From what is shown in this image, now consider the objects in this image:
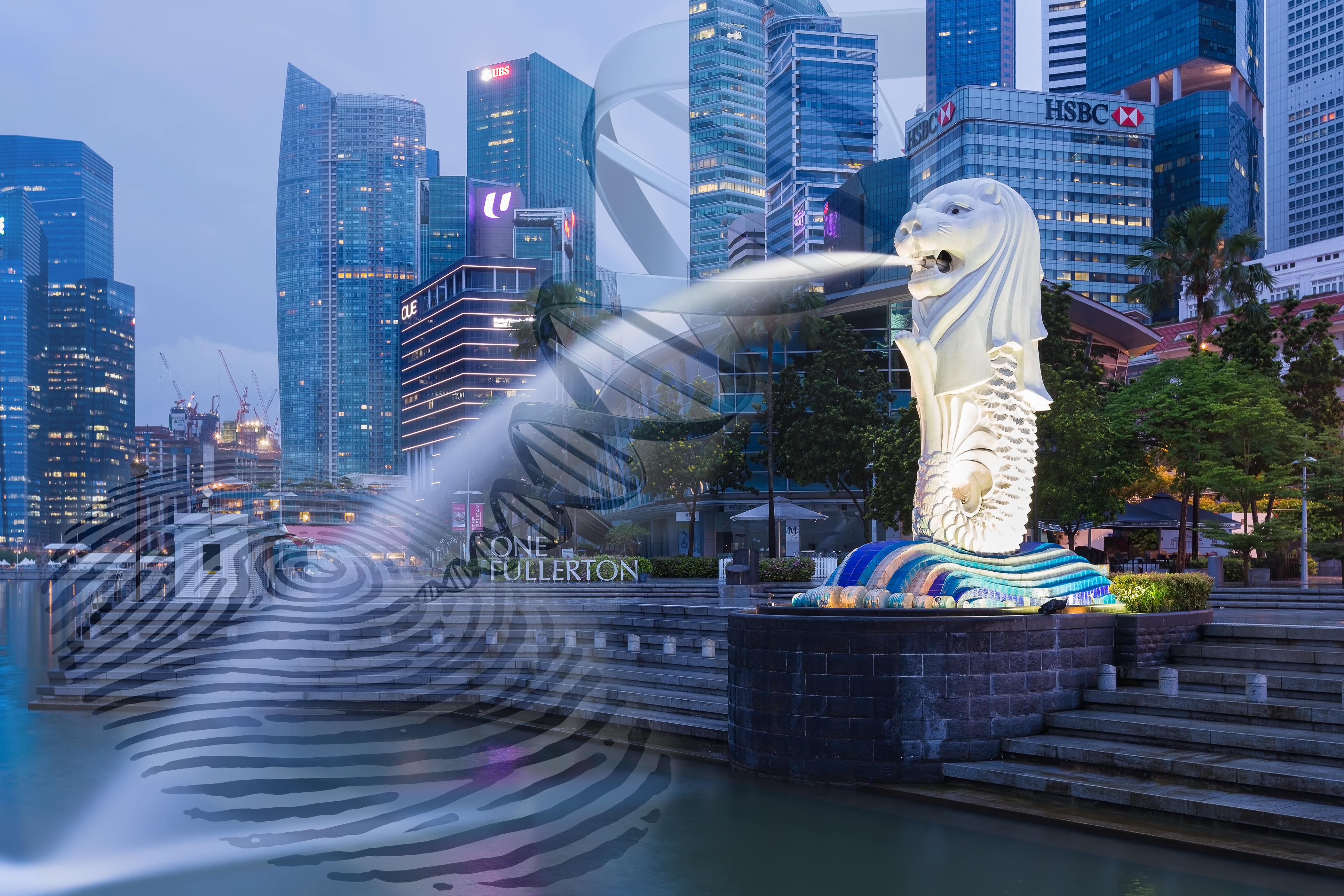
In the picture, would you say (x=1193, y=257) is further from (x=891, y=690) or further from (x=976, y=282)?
(x=891, y=690)

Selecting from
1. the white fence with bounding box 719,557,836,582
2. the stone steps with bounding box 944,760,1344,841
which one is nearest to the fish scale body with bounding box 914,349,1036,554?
the stone steps with bounding box 944,760,1344,841

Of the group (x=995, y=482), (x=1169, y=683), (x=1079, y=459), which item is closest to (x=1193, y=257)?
(x=1079, y=459)

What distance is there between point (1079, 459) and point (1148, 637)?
19054 mm

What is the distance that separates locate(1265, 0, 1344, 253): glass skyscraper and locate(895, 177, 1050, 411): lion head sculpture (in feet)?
574

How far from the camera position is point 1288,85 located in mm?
180000

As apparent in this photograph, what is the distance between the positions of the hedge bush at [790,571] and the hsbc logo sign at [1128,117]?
113 metres

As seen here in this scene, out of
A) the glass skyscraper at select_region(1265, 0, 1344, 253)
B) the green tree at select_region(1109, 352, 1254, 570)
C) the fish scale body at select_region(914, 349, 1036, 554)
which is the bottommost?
the fish scale body at select_region(914, 349, 1036, 554)

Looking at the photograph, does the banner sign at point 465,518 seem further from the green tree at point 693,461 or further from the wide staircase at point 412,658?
the wide staircase at point 412,658

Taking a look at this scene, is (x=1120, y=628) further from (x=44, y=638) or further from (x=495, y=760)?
(x=44, y=638)

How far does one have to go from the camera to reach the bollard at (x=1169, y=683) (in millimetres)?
14047

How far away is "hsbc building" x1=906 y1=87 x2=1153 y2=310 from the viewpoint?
126m

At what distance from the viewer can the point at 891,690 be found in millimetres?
13844

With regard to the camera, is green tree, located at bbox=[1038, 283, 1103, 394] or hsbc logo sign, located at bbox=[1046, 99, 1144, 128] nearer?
green tree, located at bbox=[1038, 283, 1103, 394]

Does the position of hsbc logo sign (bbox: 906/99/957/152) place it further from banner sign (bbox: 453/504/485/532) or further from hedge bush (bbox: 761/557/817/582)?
hedge bush (bbox: 761/557/817/582)
